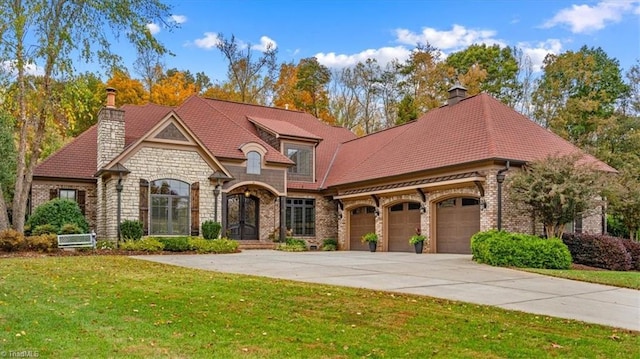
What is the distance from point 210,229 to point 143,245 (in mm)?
3039

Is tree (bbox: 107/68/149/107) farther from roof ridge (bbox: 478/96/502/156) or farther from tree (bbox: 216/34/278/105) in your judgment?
roof ridge (bbox: 478/96/502/156)

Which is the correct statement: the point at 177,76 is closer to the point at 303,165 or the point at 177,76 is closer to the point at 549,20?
the point at 303,165

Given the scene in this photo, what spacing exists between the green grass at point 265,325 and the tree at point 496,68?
3444 cm

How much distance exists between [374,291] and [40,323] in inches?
211

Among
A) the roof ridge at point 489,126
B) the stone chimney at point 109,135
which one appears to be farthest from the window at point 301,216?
the roof ridge at point 489,126

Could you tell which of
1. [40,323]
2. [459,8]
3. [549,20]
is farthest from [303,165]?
[40,323]

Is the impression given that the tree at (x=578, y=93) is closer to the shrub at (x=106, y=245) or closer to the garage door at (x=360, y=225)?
the garage door at (x=360, y=225)

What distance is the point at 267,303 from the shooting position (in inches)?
321

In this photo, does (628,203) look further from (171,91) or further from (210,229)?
(171,91)

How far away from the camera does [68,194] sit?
907 inches

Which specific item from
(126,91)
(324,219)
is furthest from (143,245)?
(126,91)

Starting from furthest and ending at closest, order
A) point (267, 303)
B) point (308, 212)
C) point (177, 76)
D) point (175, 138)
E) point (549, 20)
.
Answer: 1. point (177, 76)
2. point (308, 212)
3. point (175, 138)
4. point (549, 20)
5. point (267, 303)

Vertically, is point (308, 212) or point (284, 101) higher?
point (284, 101)

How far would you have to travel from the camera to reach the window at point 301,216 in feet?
86.2
